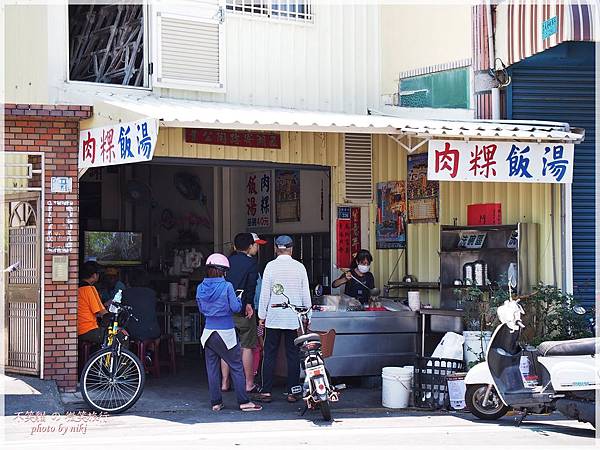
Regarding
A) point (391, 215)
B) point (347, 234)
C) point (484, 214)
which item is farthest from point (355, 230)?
point (484, 214)

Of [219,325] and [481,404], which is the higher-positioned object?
[219,325]

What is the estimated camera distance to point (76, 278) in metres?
11.5

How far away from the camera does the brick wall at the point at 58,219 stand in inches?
446

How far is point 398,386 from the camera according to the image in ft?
36.6

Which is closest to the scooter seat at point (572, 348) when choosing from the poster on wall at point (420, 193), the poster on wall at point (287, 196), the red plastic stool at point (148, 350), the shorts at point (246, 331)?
the shorts at point (246, 331)

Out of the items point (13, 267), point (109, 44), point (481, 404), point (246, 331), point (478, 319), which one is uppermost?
point (109, 44)

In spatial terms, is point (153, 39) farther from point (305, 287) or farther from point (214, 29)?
point (305, 287)

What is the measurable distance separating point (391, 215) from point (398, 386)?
3680 millimetres

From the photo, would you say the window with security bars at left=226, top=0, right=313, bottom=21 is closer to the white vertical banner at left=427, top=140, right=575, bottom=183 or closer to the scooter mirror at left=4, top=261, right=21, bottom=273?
the white vertical banner at left=427, top=140, right=575, bottom=183

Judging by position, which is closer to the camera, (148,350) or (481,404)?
(481,404)

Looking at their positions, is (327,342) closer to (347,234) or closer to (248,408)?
(248,408)

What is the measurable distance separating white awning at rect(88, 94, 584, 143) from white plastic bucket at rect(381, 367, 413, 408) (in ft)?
9.08

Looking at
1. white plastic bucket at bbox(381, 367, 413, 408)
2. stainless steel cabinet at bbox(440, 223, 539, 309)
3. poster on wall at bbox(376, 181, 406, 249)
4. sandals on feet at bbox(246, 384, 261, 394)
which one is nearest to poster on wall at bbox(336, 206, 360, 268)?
poster on wall at bbox(376, 181, 406, 249)

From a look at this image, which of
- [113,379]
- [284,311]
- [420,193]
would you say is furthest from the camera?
[420,193]
